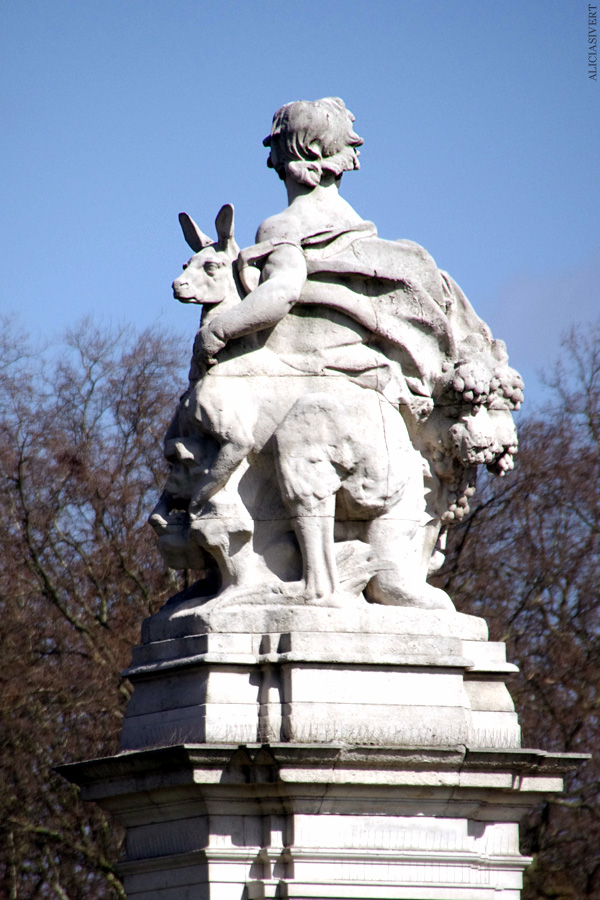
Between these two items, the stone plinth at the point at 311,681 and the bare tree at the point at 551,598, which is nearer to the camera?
the stone plinth at the point at 311,681

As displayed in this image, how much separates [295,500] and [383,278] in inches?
58.3

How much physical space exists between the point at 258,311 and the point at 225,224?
67cm

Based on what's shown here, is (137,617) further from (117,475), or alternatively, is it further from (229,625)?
(229,625)

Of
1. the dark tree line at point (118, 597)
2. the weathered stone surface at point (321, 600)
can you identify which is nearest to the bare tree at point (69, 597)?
the dark tree line at point (118, 597)

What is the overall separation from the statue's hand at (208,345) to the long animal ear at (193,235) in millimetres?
642

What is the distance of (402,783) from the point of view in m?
10.2

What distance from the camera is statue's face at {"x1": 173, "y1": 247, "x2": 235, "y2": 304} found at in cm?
1091

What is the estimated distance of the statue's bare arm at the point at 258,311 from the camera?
1070 cm

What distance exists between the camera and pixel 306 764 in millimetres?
9961

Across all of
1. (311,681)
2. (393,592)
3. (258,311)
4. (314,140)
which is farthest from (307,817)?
(314,140)

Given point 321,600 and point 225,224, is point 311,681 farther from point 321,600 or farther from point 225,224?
point 225,224

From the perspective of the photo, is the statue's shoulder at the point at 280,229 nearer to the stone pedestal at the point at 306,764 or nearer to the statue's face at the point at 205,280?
the statue's face at the point at 205,280

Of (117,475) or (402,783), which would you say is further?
(117,475)

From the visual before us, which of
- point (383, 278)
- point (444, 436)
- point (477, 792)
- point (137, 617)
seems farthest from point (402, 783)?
point (137, 617)
